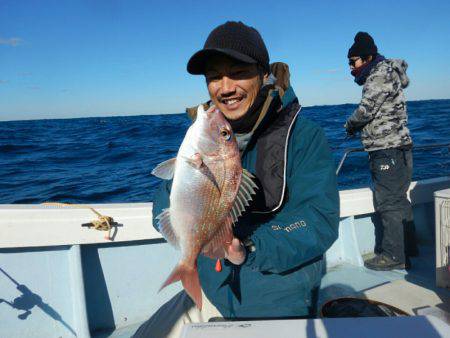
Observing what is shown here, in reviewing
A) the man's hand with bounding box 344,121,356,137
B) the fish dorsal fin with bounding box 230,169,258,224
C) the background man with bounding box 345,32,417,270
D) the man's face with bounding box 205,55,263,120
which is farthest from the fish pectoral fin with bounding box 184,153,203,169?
the man's hand with bounding box 344,121,356,137

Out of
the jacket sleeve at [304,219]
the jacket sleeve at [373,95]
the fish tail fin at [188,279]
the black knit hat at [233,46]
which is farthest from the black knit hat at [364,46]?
the fish tail fin at [188,279]

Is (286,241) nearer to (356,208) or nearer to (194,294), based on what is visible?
(194,294)

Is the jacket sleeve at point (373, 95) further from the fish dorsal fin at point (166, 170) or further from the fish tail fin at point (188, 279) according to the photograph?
A: the fish tail fin at point (188, 279)

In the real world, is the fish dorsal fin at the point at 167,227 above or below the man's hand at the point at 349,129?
below

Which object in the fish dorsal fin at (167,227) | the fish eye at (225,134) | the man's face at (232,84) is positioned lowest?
the fish dorsal fin at (167,227)

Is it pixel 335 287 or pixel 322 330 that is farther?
pixel 335 287

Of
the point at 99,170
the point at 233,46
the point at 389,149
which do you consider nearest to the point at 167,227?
the point at 233,46

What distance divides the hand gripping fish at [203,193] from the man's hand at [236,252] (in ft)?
0.09

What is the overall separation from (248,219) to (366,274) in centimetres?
296

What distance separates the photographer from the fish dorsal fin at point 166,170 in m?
1.83

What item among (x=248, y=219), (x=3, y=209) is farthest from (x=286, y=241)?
(x=3, y=209)

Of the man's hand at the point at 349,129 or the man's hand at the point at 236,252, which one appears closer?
the man's hand at the point at 236,252

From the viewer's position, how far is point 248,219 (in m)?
2.19

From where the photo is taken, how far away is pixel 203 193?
5.79ft
